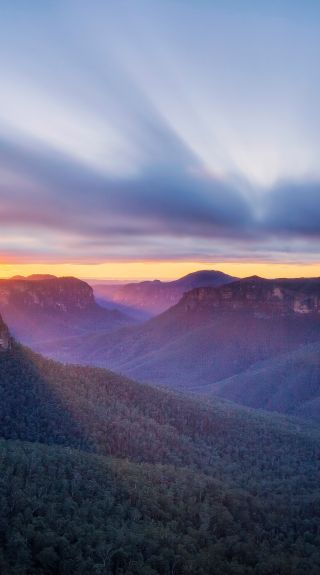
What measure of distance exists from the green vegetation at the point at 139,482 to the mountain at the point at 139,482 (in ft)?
0.59

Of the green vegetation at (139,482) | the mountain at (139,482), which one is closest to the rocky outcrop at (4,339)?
the mountain at (139,482)

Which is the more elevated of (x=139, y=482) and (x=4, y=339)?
(x=4, y=339)

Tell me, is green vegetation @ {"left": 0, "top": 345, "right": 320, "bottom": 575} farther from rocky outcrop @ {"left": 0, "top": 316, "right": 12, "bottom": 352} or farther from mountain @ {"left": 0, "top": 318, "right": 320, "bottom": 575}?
rocky outcrop @ {"left": 0, "top": 316, "right": 12, "bottom": 352}

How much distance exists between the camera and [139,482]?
6806 centimetres

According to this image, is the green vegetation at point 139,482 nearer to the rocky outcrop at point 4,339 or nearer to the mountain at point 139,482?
the mountain at point 139,482

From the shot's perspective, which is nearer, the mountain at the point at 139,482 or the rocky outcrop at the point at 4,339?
the mountain at the point at 139,482

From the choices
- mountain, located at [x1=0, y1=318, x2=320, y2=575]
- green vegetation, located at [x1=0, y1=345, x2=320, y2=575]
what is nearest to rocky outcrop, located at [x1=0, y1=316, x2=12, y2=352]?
mountain, located at [x1=0, y1=318, x2=320, y2=575]

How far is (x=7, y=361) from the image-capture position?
104562 mm

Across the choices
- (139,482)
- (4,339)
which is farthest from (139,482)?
(4,339)

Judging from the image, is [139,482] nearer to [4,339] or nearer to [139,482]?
[139,482]

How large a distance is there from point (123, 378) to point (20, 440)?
4709cm

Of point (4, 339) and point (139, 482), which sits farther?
point (4, 339)

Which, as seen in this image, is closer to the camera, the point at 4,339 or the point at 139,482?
the point at 139,482

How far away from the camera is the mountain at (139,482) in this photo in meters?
49.3
